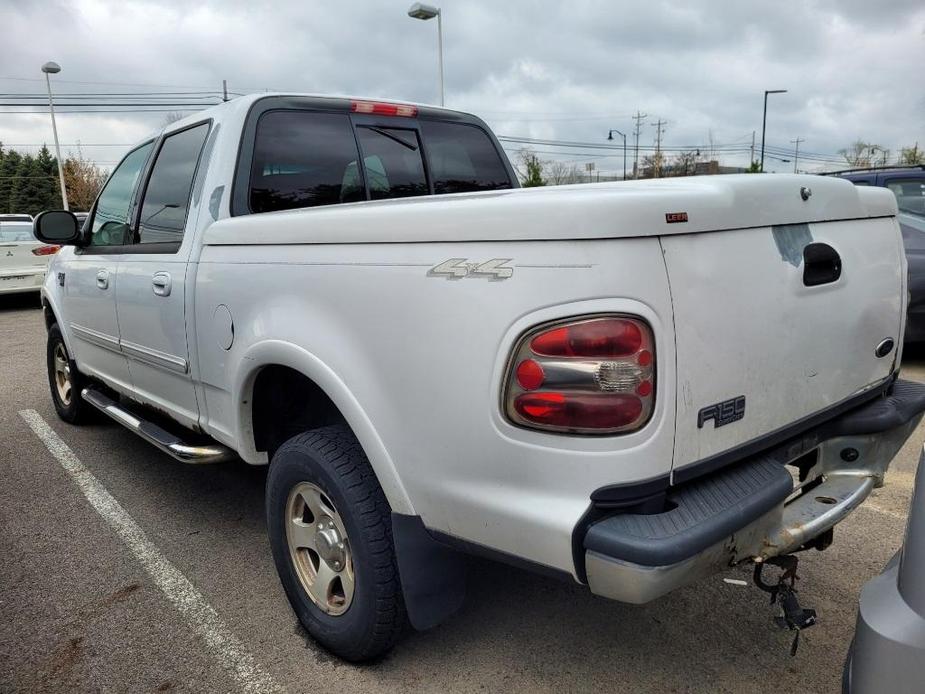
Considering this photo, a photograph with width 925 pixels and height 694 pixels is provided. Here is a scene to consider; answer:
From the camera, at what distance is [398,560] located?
215cm

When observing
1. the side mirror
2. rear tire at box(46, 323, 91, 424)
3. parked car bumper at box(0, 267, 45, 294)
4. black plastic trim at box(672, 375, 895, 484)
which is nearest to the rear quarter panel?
black plastic trim at box(672, 375, 895, 484)

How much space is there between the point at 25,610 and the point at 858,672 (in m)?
2.98

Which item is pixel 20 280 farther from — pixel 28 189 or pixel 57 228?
pixel 28 189

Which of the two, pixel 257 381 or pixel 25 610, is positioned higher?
pixel 257 381

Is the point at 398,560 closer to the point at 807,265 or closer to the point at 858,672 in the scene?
the point at 858,672

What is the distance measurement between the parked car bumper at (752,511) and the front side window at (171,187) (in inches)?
95.8

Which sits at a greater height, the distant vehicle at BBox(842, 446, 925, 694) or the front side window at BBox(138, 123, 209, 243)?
the front side window at BBox(138, 123, 209, 243)

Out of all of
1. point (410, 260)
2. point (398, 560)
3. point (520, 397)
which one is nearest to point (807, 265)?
point (520, 397)

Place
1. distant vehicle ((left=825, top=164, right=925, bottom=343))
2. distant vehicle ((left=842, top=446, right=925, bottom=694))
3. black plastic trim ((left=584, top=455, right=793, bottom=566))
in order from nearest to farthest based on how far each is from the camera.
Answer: distant vehicle ((left=842, top=446, right=925, bottom=694)) < black plastic trim ((left=584, top=455, right=793, bottom=566)) < distant vehicle ((left=825, top=164, right=925, bottom=343))

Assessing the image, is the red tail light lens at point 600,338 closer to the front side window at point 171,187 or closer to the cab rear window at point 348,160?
the cab rear window at point 348,160

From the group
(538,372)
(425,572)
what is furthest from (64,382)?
(538,372)

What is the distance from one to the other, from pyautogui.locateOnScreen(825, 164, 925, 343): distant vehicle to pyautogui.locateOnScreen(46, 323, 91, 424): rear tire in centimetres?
609

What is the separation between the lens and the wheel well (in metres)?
2.80

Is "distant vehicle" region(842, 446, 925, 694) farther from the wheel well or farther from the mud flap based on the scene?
the wheel well
